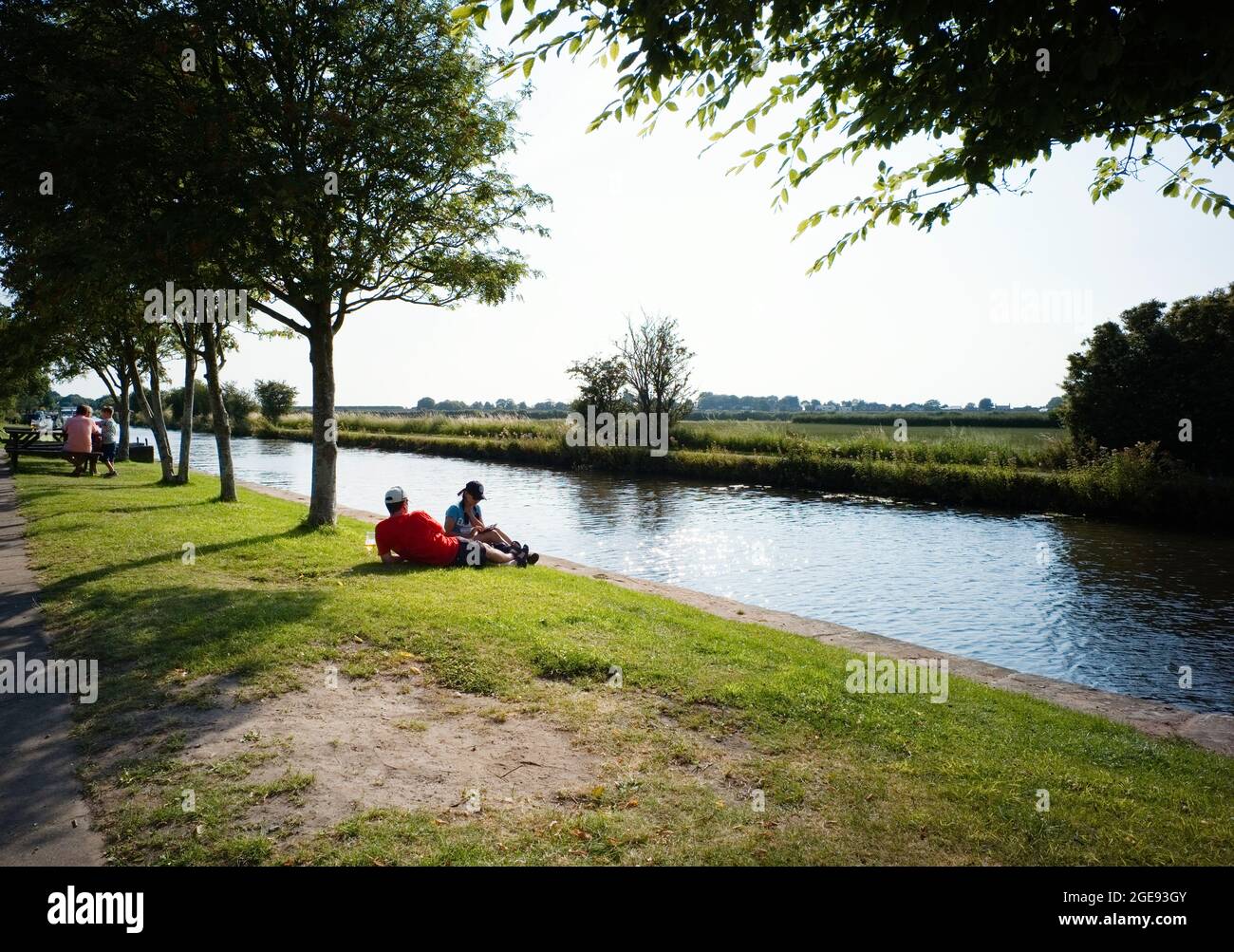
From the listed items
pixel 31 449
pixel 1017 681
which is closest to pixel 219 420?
pixel 31 449

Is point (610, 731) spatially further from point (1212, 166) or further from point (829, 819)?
point (1212, 166)

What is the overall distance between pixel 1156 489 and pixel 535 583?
18899 millimetres

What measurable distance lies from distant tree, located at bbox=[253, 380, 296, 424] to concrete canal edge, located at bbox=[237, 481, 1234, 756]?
262 feet

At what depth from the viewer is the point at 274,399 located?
81.2m

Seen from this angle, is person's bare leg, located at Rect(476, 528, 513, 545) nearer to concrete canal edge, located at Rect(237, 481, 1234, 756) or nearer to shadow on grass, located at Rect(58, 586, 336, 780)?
concrete canal edge, located at Rect(237, 481, 1234, 756)

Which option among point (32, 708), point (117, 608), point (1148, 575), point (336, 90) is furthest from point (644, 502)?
point (32, 708)

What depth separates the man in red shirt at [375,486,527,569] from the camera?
1059cm

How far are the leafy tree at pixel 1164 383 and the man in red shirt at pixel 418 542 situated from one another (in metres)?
22.3

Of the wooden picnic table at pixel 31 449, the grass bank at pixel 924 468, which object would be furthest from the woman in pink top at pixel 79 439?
the grass bank at pixel 924 468

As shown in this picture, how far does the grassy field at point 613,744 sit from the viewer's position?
372 centimetres

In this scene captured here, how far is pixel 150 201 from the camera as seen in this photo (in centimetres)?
1027

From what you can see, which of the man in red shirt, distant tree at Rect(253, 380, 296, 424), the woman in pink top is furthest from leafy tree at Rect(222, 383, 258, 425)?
the man in red shirt

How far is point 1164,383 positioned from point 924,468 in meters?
8.10

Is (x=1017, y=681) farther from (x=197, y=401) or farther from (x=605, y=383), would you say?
(x=197, y=401)
